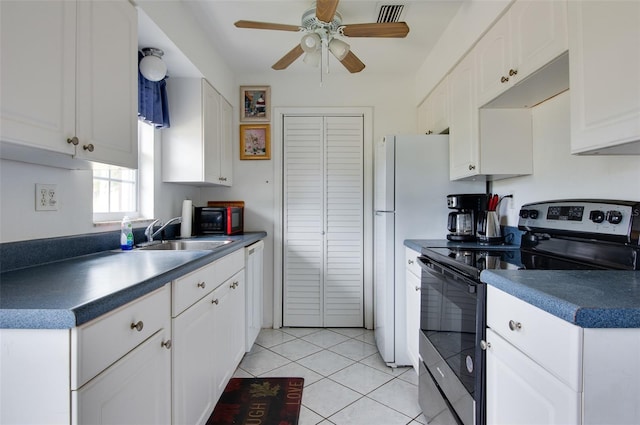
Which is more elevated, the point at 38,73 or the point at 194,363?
the point at 38,73

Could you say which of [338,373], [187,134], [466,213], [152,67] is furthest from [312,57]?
[338,373]

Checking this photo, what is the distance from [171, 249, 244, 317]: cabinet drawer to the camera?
1.28m

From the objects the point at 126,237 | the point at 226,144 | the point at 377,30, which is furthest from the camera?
the point at 226,144

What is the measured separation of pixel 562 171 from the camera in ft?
5.35

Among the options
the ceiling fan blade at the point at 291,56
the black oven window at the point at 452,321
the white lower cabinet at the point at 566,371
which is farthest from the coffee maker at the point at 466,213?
the ceiling fan blade at the point at 291,56

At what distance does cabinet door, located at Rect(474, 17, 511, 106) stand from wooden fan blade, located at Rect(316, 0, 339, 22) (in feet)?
2.82

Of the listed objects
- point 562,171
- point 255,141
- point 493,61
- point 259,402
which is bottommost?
point 259,402

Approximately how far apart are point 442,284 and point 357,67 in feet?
5.33

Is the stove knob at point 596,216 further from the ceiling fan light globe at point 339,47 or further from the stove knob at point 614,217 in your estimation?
the ceiling fan light globe at point 339,47

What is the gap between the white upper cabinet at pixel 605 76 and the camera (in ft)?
3.10

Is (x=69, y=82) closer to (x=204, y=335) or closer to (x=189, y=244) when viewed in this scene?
(x=204, y=335)

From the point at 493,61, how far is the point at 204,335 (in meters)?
2.07

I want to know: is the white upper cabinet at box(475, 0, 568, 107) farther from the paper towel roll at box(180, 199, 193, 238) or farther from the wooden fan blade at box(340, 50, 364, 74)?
the paper towel roll at box(180, 199, 193, 238)

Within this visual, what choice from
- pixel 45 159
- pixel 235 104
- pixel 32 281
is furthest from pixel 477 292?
pixel 235 104
